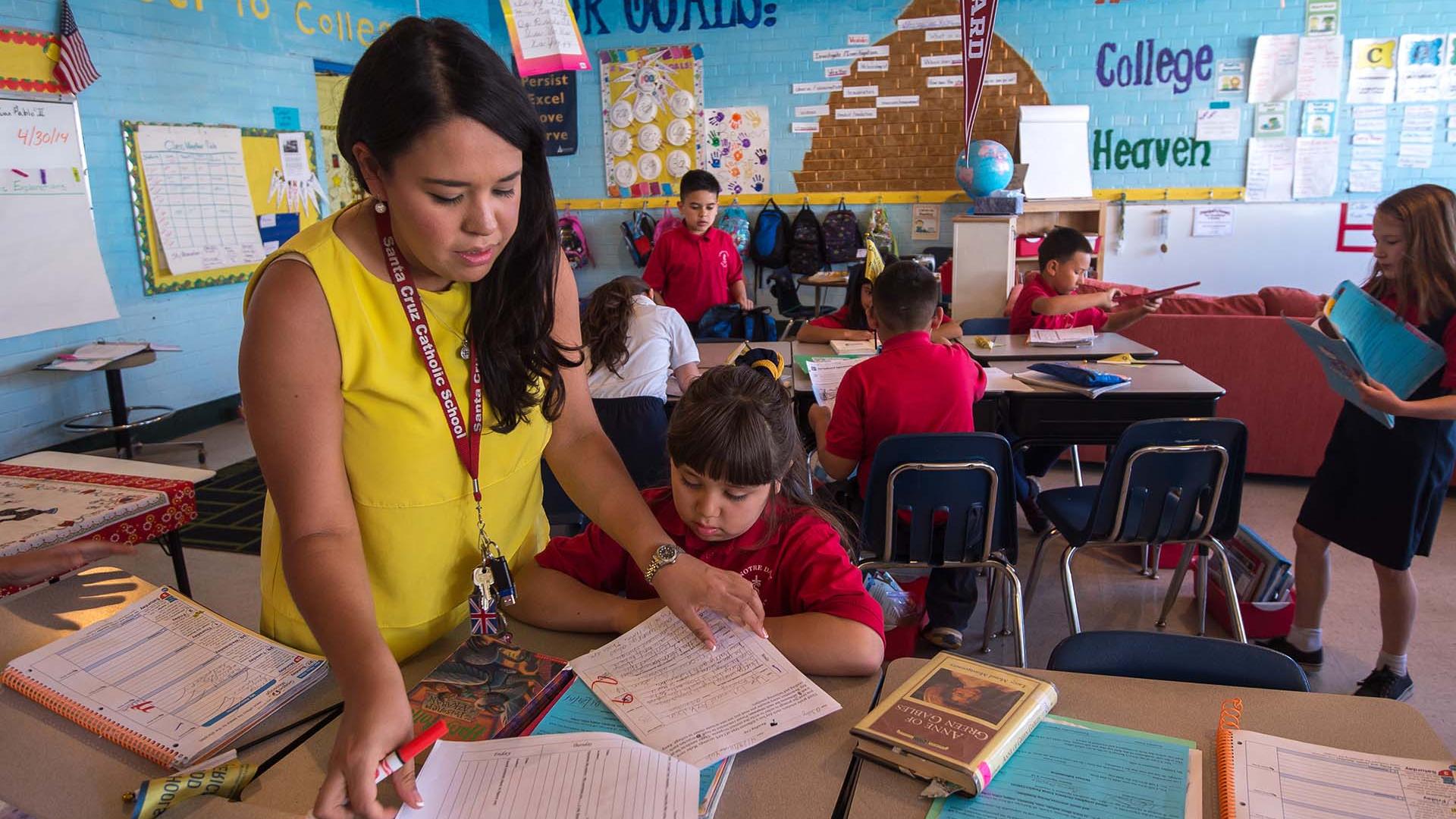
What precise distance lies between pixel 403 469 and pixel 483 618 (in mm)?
235

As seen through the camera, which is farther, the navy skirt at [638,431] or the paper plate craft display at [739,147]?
the paper plate craft display at [739,147]

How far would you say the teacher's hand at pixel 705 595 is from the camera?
111 centimetres

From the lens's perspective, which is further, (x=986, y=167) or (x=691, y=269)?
(x=986, y=167)

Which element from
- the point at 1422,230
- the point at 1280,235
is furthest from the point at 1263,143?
the point at 1422,230

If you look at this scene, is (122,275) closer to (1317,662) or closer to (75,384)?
(75,384)

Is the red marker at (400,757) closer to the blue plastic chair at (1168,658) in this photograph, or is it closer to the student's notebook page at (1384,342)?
the blue plastic chair at (1168,658)

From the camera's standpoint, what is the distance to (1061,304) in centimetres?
394

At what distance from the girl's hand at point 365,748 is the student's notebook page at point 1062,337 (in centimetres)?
330

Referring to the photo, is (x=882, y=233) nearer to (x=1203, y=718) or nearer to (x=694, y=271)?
(x=694, y=271)

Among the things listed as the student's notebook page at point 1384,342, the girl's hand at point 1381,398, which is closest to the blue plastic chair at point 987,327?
the student's notebook page at point 1384,342

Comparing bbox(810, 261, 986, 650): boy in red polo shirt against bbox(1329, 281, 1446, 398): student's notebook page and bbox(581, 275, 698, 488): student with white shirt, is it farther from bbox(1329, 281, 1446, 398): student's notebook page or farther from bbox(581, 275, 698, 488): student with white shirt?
bbox(1329, 281, 1446, 398): student's notebook page

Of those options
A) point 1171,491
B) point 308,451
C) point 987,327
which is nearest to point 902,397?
point 1171,491

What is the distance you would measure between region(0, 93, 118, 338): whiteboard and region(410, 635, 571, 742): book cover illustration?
437 cm

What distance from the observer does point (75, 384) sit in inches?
185
